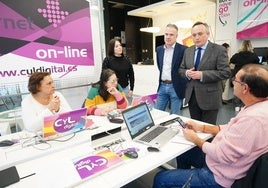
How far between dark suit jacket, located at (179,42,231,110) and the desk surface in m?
0.67

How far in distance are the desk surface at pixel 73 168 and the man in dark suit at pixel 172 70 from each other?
1.07m

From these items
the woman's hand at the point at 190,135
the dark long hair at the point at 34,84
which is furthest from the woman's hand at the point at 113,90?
the woman's hand at the point at 190,135

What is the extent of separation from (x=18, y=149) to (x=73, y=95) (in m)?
1.94

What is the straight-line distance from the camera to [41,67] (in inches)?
117

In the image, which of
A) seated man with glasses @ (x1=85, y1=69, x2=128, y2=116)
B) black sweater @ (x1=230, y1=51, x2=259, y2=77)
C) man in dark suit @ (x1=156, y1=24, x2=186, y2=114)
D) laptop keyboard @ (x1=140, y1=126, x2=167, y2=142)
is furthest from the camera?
black sweater @ (x1=230, y1=51, x2=259, y2=77)

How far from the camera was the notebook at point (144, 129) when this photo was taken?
156cm

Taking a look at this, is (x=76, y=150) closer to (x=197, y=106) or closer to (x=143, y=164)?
(x=143, y=164)

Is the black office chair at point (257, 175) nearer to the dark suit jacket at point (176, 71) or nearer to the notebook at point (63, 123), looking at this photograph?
the notebook at point (63, 123)

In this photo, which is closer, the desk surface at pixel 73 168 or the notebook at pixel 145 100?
the desk surface at pixel 73 168

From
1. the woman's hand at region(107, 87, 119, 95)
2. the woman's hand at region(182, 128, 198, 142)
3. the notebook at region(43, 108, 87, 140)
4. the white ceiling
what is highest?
the white ceiling

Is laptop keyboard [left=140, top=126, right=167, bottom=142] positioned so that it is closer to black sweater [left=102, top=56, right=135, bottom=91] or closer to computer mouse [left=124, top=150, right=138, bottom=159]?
computer mouse [left=124, top=150, right=138, bottom=159]

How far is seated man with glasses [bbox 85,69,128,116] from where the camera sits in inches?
89.8

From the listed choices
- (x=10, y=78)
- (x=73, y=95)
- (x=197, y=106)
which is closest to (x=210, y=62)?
(x=197, y=106)

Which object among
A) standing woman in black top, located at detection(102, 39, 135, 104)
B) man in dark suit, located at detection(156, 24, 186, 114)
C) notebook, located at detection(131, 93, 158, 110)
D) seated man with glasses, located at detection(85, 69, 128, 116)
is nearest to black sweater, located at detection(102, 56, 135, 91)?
standing woman in black top, located at detection(102, 39, 135, 104)
